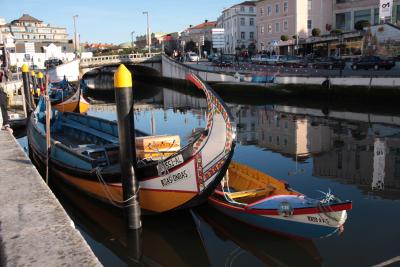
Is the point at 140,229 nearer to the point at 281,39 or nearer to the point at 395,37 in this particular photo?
the point at 395,37

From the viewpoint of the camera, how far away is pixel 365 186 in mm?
11891

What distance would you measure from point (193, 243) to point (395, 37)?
116 ft

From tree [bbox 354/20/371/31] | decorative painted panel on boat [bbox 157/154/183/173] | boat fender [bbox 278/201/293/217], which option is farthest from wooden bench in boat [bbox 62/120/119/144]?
tree [bbox 354/20/371/31]

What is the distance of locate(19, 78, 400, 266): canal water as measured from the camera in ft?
26.3

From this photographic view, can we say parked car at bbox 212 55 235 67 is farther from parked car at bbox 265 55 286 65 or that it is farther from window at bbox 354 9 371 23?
window at bbox 354 9 371 23

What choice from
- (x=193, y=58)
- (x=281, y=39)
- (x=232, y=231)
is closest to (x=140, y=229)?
(x=232, y=231)

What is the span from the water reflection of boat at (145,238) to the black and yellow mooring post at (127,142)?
0.50 meters

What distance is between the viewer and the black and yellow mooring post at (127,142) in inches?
318

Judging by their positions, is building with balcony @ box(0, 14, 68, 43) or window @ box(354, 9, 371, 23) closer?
window @ box(354, 9, 371, 23)

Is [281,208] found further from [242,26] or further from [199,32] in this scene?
[199,32]

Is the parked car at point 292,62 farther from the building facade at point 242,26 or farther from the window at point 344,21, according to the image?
the building facade at point 242,26

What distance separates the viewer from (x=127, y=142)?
8.24m

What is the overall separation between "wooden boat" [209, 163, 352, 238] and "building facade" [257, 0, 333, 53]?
4437 centimetres

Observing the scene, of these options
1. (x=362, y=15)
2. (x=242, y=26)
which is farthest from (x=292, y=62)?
(x=242, y=26)
